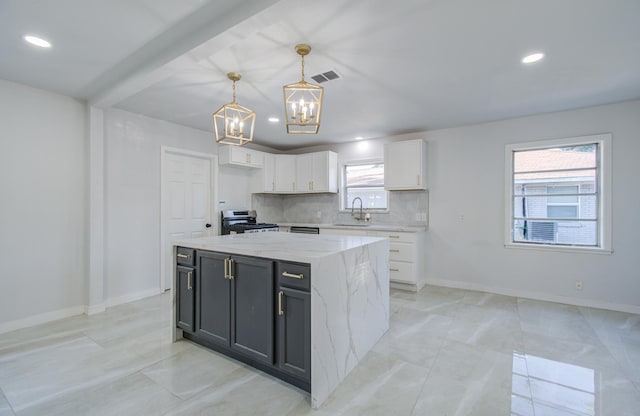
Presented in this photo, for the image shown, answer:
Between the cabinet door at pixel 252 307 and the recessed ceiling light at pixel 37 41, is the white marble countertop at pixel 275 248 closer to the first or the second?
the cabinet door at pixel 252 307

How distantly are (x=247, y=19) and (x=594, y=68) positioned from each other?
3.07 metres

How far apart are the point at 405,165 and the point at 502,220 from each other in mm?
1588

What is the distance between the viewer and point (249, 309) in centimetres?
218

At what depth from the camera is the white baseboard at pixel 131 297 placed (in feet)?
11.9

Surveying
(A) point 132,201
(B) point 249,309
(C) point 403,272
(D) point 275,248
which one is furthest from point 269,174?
(B) point 249,309

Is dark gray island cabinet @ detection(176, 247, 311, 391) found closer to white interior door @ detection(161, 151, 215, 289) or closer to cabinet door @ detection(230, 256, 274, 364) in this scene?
cabinet door @ detection(230, 256, 274, 364)

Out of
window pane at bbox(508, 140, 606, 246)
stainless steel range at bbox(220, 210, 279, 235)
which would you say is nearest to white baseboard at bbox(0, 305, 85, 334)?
stainless steel range at bbox(220, 210, 279, 235)

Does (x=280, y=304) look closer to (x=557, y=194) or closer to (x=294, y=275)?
(x=294, y=275)

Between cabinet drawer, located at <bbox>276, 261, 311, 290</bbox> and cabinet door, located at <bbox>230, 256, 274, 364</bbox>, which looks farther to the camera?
cabinet door, located at <bbox>230, 256, 274, 364</bbox>

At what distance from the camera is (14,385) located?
202 cm

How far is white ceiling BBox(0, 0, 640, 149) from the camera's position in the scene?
186 centimetres

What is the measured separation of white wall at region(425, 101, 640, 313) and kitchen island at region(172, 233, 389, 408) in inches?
92.8

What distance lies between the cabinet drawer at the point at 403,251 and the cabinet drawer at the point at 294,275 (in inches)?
108

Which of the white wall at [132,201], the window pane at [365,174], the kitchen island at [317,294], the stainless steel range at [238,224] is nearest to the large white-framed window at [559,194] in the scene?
the window pane at [365,174]
